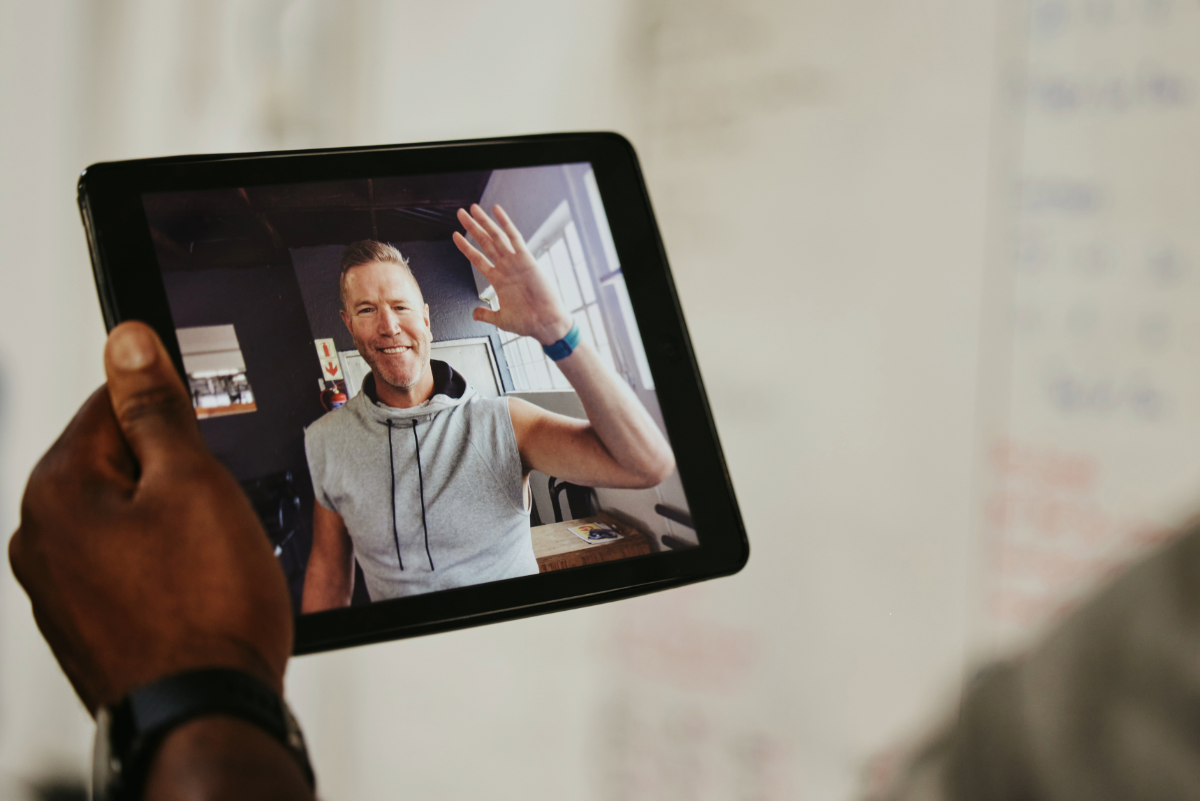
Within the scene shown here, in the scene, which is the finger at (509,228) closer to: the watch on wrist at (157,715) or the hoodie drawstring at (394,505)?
the hoodie drawstring at (394,505)

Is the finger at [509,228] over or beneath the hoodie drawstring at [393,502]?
over

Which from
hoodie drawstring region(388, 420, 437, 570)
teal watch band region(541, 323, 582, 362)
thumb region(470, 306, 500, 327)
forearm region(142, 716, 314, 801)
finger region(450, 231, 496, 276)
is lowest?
forearm region(142, 716, 314, 801)

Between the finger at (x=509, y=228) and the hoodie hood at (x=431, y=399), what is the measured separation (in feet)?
0.30

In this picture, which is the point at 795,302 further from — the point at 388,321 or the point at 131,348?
the point at 131,348

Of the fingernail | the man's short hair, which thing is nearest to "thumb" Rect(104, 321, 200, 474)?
the fingernail

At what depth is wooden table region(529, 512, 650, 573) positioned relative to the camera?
0.42 m

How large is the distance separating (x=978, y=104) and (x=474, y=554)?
71 cm

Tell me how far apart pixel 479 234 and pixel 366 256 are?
7cm

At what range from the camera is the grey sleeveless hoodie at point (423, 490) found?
0.39m

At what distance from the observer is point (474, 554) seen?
1.33ft

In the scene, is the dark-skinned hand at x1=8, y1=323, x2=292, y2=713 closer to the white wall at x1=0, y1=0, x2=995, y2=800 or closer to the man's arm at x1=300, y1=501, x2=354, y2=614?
the man's arm at x1=300, y1=501, x2=354, y2=614

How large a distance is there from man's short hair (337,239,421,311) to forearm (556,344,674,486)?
116mm

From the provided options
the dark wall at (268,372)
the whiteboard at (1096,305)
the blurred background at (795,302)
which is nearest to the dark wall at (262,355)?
the dark wall at (268,372)

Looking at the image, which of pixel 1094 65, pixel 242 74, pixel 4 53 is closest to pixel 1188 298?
pixel 1094 65
